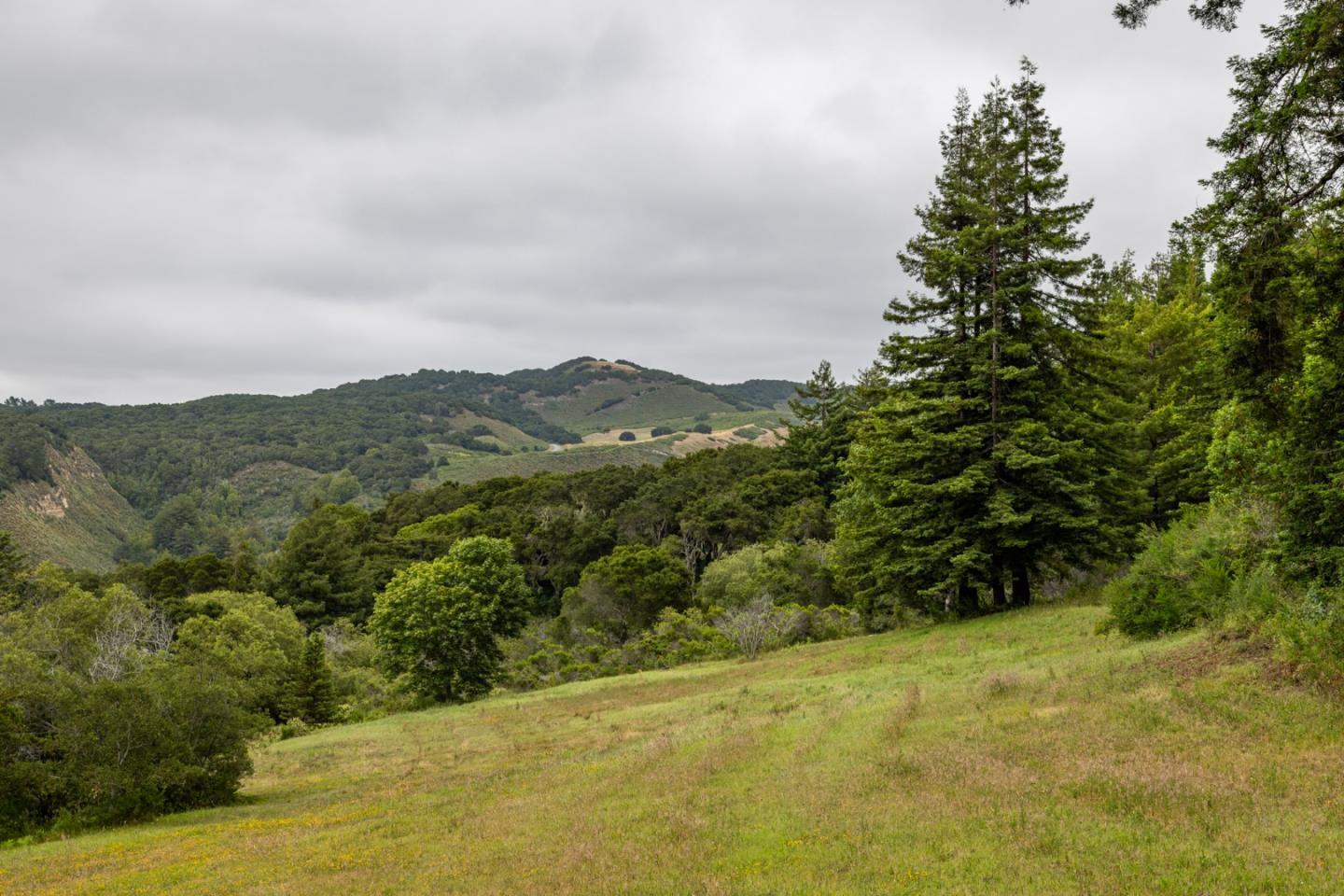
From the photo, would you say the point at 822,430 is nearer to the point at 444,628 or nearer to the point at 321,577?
the point at 444,628

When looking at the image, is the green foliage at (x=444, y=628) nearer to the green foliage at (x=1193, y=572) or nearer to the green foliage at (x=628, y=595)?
the green foliage at (x=628, y=595)

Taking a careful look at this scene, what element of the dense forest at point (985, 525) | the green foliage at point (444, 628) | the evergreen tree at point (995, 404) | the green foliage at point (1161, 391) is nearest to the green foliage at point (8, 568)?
the dense forest at point (985, 525)

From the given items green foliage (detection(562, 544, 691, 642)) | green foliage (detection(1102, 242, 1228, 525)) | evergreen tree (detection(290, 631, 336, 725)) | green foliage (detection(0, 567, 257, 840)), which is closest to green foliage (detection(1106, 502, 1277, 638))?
green foliage (detection(1102, 242, 1228, 525))

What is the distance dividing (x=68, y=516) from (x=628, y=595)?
6781 inches

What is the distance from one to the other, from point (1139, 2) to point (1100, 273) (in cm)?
2029

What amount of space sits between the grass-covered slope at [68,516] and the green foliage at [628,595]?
118670 millimetres

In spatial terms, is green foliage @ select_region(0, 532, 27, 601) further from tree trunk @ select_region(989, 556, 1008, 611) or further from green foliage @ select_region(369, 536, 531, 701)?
tree trunk @ select_region(989, 556, 1008, 611)

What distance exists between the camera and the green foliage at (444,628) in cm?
3991

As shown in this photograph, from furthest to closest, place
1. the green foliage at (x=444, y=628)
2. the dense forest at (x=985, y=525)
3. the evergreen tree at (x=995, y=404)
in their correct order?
the green foliage at (x=444, y=628) → the evergreen tree at (x=995, y=404) → the dense forest at (x=985, y=525)

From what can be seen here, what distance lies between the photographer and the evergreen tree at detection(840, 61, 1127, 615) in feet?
87.6

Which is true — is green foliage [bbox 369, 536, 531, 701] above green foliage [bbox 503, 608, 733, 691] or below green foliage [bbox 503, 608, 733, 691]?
above

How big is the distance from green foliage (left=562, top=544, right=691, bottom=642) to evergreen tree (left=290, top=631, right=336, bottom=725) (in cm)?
2005

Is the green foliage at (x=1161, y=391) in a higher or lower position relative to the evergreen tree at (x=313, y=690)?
higher

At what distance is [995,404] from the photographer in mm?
27781
